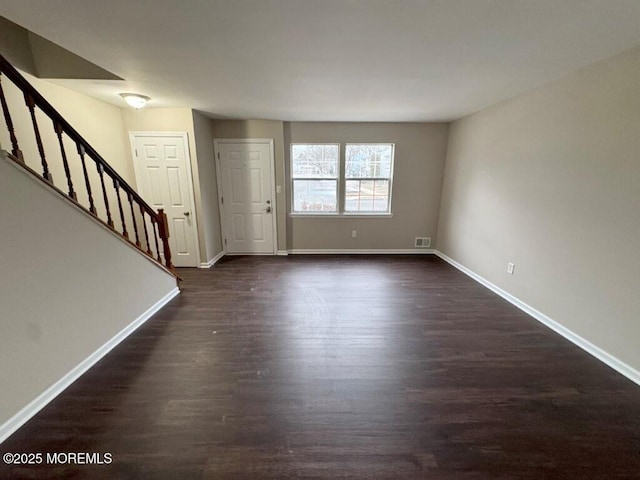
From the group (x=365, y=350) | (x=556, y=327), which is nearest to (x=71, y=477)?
(x=365, y=350)

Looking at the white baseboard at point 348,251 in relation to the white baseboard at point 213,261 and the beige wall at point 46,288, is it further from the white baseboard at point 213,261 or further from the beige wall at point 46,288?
the beige wall at point 46,288

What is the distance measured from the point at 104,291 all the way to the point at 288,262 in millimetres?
2629

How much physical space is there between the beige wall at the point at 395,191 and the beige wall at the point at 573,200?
105cm

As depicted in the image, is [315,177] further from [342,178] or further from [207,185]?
[207,185]

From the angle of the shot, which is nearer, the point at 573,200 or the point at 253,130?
the point at 573,200

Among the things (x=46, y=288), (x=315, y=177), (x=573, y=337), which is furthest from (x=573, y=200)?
(x=46, y=288)

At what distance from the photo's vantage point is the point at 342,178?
471 cm

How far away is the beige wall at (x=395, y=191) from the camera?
14.8 feet

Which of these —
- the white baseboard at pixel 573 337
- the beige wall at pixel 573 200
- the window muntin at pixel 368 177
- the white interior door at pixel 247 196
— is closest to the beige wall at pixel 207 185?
the white interior door at pixel 247 196

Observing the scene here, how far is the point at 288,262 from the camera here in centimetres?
450

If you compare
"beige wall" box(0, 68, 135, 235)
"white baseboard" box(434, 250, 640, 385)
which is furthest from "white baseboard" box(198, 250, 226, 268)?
"white baseboard" box(434, 250, 640, 385)

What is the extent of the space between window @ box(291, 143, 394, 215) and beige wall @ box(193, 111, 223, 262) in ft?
4.45

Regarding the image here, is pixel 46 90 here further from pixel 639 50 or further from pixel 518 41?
pixel 639 50

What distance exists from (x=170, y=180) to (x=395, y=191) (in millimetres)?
3693
